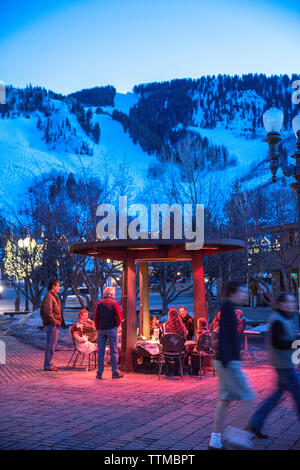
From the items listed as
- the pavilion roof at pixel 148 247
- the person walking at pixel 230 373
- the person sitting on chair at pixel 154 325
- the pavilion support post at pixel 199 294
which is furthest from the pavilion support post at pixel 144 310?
the person walking at pixel 230 373

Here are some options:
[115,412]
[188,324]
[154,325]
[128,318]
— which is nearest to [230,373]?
[115,412]

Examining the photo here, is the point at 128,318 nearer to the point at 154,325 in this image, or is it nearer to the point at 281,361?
the point at 154,325

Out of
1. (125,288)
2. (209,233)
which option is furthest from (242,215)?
(125,288)

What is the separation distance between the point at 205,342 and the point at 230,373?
481cm

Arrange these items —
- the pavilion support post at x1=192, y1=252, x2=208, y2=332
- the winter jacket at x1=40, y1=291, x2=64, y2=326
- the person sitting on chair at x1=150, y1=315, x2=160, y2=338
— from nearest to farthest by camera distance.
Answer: the winter jacket at x1=40, y1=291, x2=64, y2=326, the pavilion support post at x1=192, y1=252, x2=208, y2=332, the person sitting on chair at x1=150, y1=315, x2=160, y2=338

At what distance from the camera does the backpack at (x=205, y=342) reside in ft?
30.8

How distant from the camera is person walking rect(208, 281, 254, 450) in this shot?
4.63 m

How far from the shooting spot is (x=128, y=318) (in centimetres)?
1039

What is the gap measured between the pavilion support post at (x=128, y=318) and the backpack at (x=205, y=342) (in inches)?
65.2

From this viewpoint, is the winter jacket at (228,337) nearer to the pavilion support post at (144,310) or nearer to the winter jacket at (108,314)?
the winter jacket at (108,314)

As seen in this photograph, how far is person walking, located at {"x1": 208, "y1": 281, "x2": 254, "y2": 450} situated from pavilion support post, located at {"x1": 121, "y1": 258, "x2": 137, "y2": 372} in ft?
18.1

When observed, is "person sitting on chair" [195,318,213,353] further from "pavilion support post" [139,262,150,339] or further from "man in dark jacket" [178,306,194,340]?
"pavilion support post" [139,262,150,339]

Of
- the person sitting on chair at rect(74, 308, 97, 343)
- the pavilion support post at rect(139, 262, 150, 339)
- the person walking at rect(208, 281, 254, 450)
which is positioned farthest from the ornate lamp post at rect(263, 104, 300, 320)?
the person sitting on chair at rect(74, 308, 97, 343)

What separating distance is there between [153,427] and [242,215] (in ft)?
48.5
